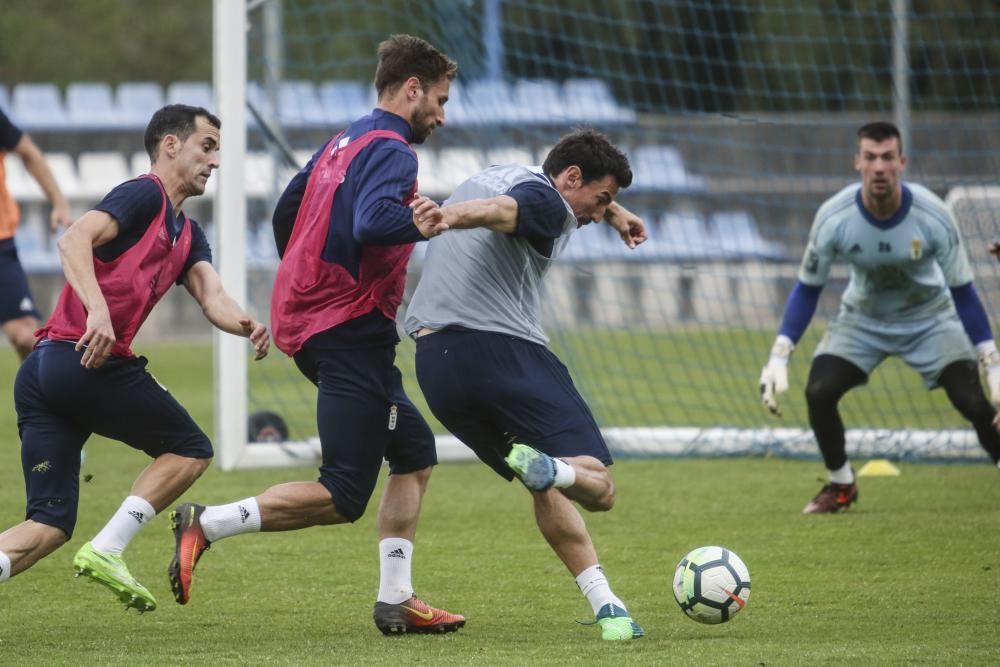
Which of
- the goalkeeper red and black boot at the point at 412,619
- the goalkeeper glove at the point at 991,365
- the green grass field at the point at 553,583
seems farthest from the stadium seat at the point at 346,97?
the goalkeeper red and black boot at the point at 412,619

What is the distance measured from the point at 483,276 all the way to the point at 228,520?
3.98 ft

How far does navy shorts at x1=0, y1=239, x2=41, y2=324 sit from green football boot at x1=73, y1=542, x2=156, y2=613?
13.9 ft

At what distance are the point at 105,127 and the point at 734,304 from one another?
13266mm

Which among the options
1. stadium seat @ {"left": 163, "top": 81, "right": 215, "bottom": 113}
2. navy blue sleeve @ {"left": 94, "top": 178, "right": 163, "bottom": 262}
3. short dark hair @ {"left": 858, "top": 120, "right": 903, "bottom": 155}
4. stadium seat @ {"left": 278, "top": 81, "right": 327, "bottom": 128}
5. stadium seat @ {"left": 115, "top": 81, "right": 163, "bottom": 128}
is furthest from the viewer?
stadium seat @ {"left": 115, "top": 81, "right": 163, "bottom": 128}

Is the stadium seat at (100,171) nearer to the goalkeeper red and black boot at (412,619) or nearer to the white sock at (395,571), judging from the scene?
the white sock at (395,571)

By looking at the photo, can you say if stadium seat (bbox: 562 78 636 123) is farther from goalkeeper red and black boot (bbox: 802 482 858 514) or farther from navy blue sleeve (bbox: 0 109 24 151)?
goalkeeper red and black boot (bbox: 802 482 858 514)

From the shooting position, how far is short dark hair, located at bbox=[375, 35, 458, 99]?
530 cm

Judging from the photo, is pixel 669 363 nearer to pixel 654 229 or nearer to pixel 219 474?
pixel 654 229

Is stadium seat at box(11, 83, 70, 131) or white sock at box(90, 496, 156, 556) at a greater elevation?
stadium seat at box(11, 83, 70, 131)

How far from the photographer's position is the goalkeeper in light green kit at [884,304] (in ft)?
25.7

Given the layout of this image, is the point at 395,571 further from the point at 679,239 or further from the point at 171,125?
the point at 679,239

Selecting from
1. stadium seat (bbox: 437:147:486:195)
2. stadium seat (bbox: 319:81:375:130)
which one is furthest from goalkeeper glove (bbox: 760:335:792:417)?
stadium seat (bbox: 319:81:375:130)

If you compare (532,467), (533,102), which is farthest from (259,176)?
(532,467)

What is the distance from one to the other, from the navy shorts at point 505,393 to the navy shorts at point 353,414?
0.52 ft
